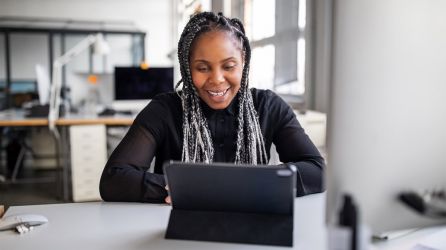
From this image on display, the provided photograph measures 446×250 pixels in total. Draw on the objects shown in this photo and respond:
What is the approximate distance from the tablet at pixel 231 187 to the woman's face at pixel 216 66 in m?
0.61

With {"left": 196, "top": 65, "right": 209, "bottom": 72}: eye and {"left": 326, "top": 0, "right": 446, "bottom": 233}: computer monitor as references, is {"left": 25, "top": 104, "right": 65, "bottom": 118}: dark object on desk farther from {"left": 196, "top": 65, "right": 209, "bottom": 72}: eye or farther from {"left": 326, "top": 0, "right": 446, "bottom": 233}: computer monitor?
{"left": 326, "top": 0, "right": 446, "bottom": 233}: computer monitor

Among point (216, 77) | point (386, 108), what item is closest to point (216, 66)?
point (216, 77)

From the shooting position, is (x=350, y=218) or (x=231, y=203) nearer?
(x=350, y=218)

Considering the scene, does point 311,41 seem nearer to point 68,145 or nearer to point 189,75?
point 189,75

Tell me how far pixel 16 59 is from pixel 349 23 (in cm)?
792

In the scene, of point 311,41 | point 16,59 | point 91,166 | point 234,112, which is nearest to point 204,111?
point 234,112

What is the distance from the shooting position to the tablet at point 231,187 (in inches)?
30.6

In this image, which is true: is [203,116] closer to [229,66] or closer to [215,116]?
[215,116]

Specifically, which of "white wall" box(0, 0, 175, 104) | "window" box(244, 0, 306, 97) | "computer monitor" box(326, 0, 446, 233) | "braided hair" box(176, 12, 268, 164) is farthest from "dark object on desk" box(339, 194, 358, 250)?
"white wall" box(0, 0, 175, 104)

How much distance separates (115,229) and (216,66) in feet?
2.16

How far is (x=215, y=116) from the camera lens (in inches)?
57.2

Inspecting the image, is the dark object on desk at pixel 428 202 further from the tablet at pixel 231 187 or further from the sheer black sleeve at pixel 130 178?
the sheer black sleeve at pixel 130 178

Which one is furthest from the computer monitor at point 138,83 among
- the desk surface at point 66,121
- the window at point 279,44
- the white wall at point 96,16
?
the white wall at point 96,16

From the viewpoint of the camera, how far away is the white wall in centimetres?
738
